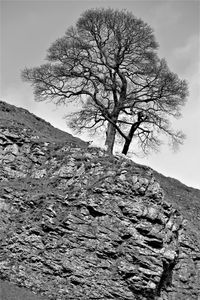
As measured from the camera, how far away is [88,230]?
58.9ft

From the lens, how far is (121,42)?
29.2 m

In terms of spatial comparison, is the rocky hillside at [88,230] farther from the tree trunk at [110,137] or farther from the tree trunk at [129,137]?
the tree trunk at [129,137]

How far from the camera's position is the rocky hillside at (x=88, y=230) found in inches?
641

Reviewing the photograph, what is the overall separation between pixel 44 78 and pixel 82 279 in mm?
18307

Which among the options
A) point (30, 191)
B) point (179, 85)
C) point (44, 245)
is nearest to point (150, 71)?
point (179, 85)

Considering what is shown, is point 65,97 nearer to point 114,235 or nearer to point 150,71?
point 150,71

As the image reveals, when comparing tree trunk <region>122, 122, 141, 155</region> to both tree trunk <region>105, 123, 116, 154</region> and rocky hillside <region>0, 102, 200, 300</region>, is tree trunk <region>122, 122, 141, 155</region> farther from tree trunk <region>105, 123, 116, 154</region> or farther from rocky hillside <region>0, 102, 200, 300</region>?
rocky hillside <region>0, 102, 200, 300</region>

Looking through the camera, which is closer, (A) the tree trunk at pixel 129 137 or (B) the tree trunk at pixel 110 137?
(B) the tree trunk at pixel 110 137

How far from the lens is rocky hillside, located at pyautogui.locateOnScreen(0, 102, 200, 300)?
1628 centimetres

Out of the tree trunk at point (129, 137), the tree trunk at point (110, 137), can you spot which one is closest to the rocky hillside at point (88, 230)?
the tree trunk at point (110, 137)

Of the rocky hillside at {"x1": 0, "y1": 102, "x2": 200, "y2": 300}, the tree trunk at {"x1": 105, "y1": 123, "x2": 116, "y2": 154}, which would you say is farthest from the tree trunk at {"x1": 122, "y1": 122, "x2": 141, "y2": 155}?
the rocky hillside at {"x1": 0, "y1": 102, "x2": 200, "y2": 300}

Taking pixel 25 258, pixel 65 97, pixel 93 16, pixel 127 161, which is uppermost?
pixel 93 16

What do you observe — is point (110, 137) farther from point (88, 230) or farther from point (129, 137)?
point (88, 230)

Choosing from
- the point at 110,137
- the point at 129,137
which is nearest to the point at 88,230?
the point at 110,137
